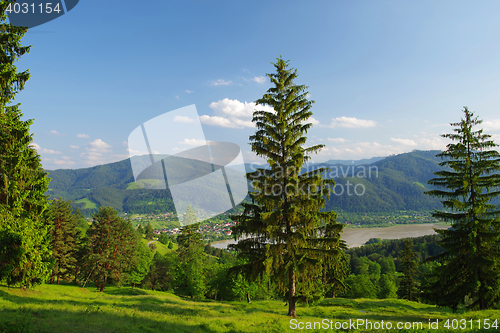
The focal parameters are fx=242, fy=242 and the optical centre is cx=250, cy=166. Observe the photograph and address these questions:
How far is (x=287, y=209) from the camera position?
45.8 feet

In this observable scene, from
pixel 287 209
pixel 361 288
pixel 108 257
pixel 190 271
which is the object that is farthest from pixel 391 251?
pixel 287 209

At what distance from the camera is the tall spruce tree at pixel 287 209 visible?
13828 mm

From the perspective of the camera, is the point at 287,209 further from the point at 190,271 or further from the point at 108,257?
the point at 108,257

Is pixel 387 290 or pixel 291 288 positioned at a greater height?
pixel 291 288

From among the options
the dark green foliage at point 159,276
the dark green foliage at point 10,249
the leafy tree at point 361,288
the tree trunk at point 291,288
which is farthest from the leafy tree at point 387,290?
the dark green foliage at point 10,249

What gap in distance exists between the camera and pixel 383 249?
12156cm

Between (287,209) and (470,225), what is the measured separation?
499 inches

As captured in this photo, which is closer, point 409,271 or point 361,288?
point 409,271

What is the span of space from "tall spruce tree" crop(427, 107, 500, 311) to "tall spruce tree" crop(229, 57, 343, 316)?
8958mm

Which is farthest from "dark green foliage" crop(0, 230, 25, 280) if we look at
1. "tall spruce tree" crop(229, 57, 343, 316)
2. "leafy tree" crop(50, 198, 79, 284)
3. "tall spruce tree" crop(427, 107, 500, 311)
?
"leafy tree" crop(50, 198, 79, 284)

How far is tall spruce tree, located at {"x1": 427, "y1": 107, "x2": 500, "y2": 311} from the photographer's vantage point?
15.5 metres

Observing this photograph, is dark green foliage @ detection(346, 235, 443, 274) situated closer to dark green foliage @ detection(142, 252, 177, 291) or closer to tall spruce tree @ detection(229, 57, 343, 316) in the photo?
dark green foliage @ detection(142, 252, 177, 291)

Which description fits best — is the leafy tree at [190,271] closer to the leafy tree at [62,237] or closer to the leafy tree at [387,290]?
the leafy tree at [62,237]

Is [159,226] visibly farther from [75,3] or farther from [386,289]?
[75,3]
